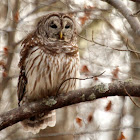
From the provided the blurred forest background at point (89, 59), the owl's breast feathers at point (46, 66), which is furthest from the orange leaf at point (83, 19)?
the owl's breast feathers at point (46, 66)

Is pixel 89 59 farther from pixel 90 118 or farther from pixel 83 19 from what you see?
pixel 90 118

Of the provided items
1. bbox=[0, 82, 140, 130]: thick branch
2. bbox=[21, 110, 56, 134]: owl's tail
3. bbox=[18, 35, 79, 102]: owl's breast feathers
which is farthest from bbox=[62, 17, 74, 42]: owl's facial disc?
bbox=[21, 110, 56, 134]: owl's tail

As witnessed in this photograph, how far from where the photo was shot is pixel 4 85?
6707mm

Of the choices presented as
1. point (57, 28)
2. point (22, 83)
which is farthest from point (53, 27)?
point (22, 83)

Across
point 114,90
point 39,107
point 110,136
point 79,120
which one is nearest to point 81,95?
point 114,90

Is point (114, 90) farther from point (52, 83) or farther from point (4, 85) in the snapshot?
point (4, 85)

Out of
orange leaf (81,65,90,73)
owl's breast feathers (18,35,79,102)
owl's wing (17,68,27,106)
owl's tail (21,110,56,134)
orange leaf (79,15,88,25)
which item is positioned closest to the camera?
owl's breast feathers (18,35,79,102)

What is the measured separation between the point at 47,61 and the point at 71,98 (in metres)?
0.72

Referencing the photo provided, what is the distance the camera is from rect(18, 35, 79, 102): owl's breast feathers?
450cm

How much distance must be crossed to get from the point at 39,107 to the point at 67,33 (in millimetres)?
1301

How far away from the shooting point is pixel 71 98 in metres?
4.07

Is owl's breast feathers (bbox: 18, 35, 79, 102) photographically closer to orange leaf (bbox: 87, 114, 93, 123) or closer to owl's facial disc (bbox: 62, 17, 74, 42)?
owl's facial disc (bbox: 62, 17, 74, 42)

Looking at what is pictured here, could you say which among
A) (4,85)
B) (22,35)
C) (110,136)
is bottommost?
(110,136)

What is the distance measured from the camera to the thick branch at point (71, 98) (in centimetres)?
378
